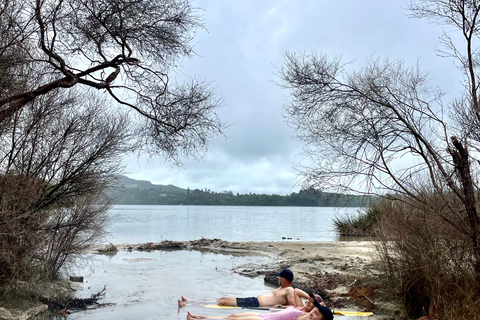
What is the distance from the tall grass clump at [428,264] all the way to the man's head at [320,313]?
5.57 feet

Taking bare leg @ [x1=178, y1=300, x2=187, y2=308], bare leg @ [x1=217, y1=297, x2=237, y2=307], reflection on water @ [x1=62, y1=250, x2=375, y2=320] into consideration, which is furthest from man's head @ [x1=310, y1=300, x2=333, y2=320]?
bare leg @ [x1=178, y1=300, x2=187, y2=308]

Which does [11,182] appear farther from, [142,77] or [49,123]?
[142,77]

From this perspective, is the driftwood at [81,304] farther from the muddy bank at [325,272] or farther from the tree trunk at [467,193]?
the tree trunk at [467,193]

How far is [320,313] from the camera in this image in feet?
22.4

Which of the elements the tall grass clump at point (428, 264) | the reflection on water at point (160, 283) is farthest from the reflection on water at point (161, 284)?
the tall grass clump at point (428, 264)

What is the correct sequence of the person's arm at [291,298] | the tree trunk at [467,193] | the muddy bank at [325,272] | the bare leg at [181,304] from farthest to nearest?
the bare leg at [181,304] < the muddy bank at [325,272] < the person's arm at [291,298] < the tree trunk at [467,193]

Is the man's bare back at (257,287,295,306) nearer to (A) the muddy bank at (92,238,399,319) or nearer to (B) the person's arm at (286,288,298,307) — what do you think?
(B) the person's arm at (286,288,298,307)

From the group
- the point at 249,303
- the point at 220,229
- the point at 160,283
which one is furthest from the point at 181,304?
the point at 220,229

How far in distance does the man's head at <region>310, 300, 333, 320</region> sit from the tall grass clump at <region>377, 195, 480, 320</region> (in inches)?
66.8

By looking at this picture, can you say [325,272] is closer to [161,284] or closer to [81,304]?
[161,284]

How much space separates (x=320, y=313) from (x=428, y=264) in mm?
1982

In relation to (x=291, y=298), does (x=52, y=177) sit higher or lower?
higher

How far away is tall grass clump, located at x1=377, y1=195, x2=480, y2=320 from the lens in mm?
6606

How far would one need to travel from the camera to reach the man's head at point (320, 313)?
6756 millimetres
